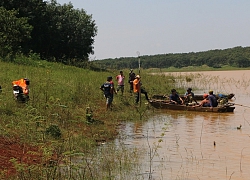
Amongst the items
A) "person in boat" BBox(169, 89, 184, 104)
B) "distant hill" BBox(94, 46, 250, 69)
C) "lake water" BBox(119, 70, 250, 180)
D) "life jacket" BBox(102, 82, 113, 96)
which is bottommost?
"lake water" BBox(119, 70, 250, 180)

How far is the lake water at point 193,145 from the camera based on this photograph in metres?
10.2

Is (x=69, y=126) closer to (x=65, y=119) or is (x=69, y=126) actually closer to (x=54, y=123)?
(x=54, y=123)

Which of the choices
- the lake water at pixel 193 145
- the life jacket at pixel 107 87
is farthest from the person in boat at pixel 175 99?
the life jacket at pixel 107 87

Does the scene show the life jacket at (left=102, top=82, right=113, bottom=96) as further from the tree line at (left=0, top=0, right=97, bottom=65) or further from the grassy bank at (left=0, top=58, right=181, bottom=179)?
the tree line at (left=0, top=0, right=97, bottom=65)

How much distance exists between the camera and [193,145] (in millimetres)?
13391

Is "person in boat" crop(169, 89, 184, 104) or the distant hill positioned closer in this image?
"person in boat" crop(169, 89, 184, 104)

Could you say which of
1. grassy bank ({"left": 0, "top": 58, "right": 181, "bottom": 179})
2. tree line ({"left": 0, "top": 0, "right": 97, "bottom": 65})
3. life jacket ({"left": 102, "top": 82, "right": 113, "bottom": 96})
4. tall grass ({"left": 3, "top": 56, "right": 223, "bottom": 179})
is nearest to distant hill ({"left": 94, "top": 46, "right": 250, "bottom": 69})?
tree line ({"left": 0, "top": 0, "right": 97, "bottom": 65})

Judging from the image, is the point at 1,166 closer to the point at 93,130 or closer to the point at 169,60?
the point at 93,130

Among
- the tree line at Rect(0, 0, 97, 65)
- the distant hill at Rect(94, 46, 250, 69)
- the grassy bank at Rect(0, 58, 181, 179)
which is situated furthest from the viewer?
the distant hill at Rect(94, 46, 250, 69)

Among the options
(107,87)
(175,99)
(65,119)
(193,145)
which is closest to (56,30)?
(175,99)

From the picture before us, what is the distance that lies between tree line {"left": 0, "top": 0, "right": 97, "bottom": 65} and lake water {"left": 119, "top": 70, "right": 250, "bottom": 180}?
65.6ft

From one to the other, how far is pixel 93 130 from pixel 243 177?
5.87 m

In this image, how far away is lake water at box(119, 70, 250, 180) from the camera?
10195 millimetres

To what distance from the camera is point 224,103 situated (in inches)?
899
